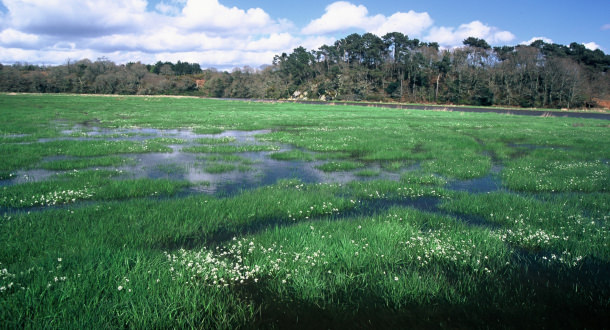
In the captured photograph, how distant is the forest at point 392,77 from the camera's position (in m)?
101

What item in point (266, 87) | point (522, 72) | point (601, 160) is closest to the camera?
point (601, 160)

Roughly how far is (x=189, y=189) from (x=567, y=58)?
124 m

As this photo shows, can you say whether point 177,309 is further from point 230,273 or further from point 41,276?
point 41,276

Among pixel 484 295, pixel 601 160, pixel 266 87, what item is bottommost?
pixel 484 295

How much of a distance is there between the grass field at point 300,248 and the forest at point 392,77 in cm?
10511

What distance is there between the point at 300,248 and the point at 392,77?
147m

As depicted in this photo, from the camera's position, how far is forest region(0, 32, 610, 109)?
333 feet

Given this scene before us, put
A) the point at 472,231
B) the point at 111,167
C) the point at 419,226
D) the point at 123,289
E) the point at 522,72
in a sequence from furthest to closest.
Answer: the point at 522,72 < the point at 111,167 < the point at 419,226 < the point at 472,231 < the point at 123,289

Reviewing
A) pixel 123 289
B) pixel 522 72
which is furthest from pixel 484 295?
pixel 522 72

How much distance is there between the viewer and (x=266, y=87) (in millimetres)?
163250

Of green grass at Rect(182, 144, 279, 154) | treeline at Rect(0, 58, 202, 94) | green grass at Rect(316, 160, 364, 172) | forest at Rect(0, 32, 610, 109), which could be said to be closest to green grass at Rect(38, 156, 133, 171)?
green grass at Rect(182, 144, 279, 154)

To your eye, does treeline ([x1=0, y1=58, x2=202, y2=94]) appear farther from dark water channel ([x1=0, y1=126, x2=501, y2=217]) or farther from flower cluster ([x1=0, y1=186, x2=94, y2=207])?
flower cluster ([x1=0, y1=186, x2=94, y2=207])

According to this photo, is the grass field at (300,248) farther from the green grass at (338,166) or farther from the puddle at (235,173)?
the green grass at (338,166)

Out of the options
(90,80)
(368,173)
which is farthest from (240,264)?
(90,80)
